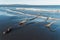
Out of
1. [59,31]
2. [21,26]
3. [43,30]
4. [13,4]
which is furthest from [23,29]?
[13,4]

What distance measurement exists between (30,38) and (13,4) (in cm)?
2742

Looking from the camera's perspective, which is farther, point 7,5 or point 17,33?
point 7,5

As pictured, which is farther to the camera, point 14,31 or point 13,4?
point 13,4

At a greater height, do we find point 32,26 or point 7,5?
point 32,26

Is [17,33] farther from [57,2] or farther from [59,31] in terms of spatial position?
[57,2]

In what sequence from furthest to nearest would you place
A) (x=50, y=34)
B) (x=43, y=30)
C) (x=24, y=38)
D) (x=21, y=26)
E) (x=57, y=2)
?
(x=57, y=2), (x=21, y=26), (x=43, y=30), (x=50, y=34), (x=24, y=38)

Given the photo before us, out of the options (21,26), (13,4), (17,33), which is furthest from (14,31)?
(13,4)

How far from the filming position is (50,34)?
13.6 metres

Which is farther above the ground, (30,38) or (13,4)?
(30,38)

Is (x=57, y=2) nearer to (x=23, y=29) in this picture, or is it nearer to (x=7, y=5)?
(x=7, y=5)

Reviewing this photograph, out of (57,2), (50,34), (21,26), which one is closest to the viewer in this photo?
(50,34)

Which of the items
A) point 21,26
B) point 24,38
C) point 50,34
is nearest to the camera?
point 24,38

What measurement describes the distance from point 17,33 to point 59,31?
366 cm

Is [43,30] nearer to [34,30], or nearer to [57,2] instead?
[34,30]
